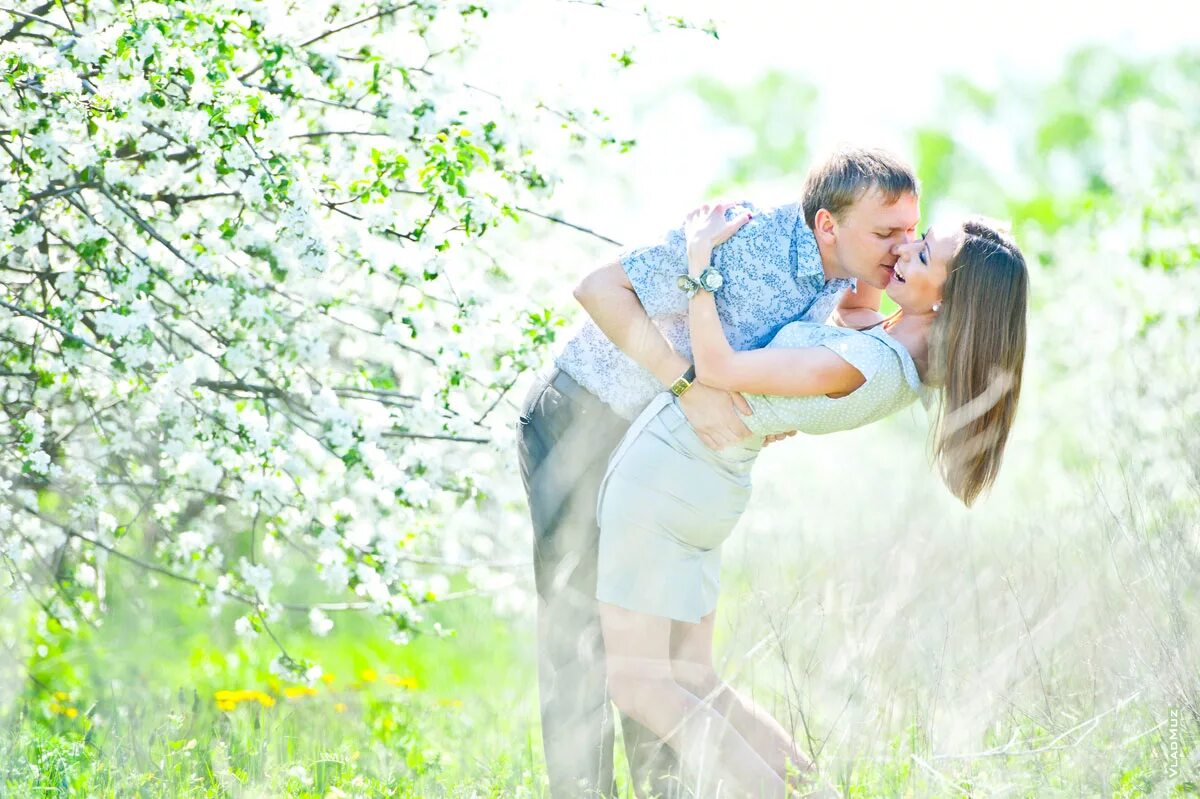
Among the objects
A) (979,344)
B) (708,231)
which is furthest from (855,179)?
(979,344)

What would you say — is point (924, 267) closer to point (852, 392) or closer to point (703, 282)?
point (852, 392)

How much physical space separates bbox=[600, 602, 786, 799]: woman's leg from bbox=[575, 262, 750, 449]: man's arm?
1.58 ft

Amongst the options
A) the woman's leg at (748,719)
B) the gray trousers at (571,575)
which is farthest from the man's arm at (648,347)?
the woman's leg at (748,719)

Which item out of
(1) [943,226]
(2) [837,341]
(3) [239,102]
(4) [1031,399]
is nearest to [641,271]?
(2) [837,341]

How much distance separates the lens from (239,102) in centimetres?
332

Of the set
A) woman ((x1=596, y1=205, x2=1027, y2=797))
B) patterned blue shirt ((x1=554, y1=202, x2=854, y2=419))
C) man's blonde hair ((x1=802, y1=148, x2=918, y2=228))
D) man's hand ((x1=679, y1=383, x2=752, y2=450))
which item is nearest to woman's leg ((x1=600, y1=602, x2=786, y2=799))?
woman ((x1=596, y1=205, x2=1027, y2=797))

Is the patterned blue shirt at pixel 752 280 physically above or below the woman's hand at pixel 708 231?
below

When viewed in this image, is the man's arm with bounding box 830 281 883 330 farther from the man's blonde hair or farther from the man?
the man's blonde hair

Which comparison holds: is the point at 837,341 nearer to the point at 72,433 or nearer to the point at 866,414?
the point at 866,414

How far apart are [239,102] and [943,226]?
1.86 m

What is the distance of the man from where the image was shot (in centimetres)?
297

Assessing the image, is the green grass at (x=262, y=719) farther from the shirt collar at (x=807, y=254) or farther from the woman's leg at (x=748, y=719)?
the shirt collar at (x=807, y=254)

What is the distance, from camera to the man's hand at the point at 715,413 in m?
2.94

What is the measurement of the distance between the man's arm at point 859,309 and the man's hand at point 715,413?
1.59ft
